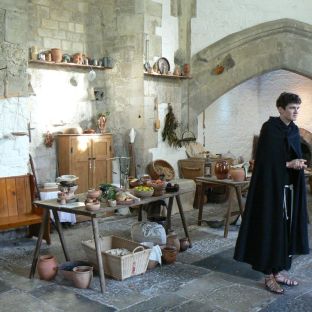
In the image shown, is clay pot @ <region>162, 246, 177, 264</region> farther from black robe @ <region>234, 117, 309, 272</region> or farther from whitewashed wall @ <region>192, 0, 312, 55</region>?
whitewashed wall @ <region>192, 0, 312, 55</region>

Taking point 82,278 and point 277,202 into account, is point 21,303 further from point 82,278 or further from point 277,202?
point 277,202

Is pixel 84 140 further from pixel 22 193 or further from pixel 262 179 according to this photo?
pixel 262 179

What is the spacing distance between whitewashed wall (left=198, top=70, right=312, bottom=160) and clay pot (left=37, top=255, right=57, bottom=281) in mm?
→ 5170

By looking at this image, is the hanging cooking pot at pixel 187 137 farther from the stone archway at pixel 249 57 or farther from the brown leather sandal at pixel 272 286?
the brown leather sandal at pixel 272 286

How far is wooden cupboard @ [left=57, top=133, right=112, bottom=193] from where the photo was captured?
247 inches

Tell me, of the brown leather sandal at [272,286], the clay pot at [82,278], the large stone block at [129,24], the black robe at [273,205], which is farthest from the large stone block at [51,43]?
the brown leather sandal at [272,286]

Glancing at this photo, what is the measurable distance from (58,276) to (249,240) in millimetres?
1694

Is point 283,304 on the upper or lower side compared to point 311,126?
lower

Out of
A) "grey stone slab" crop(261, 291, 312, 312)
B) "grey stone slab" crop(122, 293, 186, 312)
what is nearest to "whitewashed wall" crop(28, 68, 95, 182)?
"grey stone slab" crop(122, 293, 186, 312)

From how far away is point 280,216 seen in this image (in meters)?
3.60

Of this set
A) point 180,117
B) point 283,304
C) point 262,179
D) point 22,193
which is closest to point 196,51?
point 180,117

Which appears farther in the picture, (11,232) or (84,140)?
(84,140)

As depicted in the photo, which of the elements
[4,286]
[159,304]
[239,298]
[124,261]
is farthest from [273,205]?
[4,286]

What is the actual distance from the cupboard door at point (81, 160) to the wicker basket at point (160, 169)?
97cm
